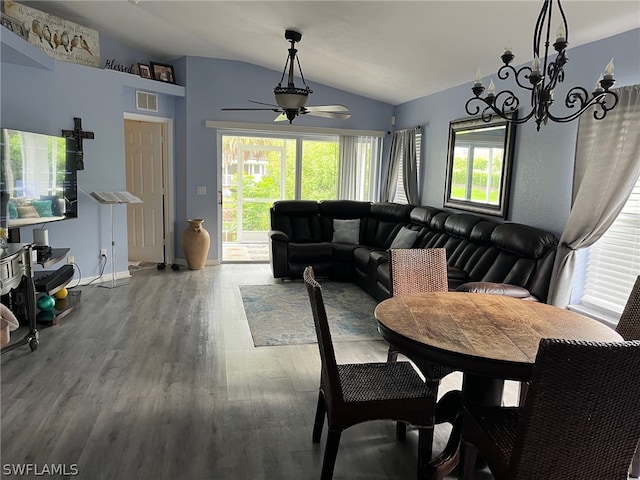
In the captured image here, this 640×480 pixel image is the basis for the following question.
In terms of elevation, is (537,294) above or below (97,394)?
above

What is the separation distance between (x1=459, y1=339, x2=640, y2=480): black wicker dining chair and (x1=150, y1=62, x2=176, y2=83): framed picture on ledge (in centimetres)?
619

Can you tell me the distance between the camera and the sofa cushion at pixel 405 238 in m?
5.43

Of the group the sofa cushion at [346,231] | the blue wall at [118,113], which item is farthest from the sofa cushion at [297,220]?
the blue wall at [118,113]

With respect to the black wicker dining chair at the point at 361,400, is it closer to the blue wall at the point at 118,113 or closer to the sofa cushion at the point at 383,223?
the blue wall at the point at 118,113

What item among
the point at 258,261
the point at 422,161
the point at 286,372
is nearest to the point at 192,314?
the point at 286,372

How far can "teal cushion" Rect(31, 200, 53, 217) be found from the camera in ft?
14.3

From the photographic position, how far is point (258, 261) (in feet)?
23.3

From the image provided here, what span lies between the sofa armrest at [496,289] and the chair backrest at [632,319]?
0.98m

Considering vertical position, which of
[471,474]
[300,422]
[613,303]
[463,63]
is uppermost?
[463,63]

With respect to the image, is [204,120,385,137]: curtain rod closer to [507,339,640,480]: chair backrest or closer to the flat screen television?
the flat screen television

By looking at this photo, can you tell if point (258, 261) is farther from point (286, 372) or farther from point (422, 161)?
point (286, 372)

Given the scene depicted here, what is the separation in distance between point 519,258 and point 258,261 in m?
4.21

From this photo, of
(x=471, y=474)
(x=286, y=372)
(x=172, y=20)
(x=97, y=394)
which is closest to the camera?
(x=471, y=474)

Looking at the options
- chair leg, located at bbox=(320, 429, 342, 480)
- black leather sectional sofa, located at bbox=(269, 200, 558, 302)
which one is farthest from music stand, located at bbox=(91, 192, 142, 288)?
chair leg, located at bbox=(320, 429, 342, 480)
